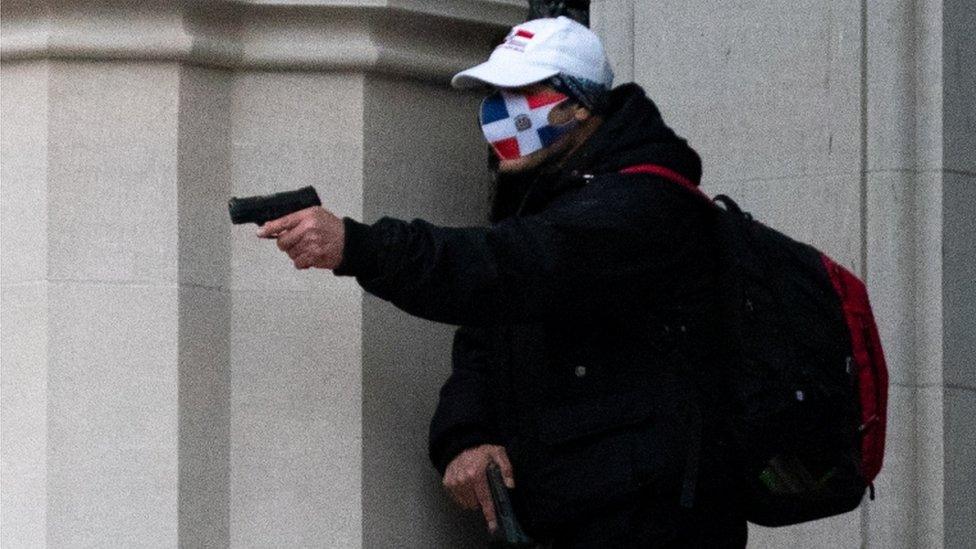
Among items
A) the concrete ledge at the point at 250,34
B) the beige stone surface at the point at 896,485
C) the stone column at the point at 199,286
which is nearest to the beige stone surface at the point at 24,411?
the stone column at the point at 199,286

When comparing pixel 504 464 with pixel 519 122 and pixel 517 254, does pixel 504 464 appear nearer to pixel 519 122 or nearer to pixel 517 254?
pixel 517 254

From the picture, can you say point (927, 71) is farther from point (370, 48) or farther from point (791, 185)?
point (370, 48)

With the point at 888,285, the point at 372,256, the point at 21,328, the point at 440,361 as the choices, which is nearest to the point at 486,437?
the point at 440,361

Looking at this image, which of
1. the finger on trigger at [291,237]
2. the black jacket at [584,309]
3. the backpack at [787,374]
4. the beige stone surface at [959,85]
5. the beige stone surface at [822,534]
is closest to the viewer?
the finger on trigger at [291,237]

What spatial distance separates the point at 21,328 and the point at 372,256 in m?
0.87

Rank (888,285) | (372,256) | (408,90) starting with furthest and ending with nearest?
(888,285)
(408,90)
(372,256)

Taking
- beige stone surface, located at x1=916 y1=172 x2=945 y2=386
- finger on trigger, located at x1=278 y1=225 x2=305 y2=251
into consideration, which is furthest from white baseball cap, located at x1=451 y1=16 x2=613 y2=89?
beige stone surface, located at x1=916 y1=172 x2=945 y2=386

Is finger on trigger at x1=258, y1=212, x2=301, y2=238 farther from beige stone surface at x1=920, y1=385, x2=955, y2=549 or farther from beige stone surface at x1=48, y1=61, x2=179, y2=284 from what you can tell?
beige stone surface at x1=920, y1=385, x2=955, y2=549

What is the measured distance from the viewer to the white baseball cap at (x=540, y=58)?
4801 millimetres

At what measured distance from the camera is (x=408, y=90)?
506cm

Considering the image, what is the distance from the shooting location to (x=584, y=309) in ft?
15.3

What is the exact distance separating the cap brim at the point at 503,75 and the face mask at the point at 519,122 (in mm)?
40

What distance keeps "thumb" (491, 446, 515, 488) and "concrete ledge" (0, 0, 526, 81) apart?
813 millimetres

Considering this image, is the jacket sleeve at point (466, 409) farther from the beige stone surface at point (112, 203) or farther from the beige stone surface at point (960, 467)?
the beige stone surface at point (960, 467)
